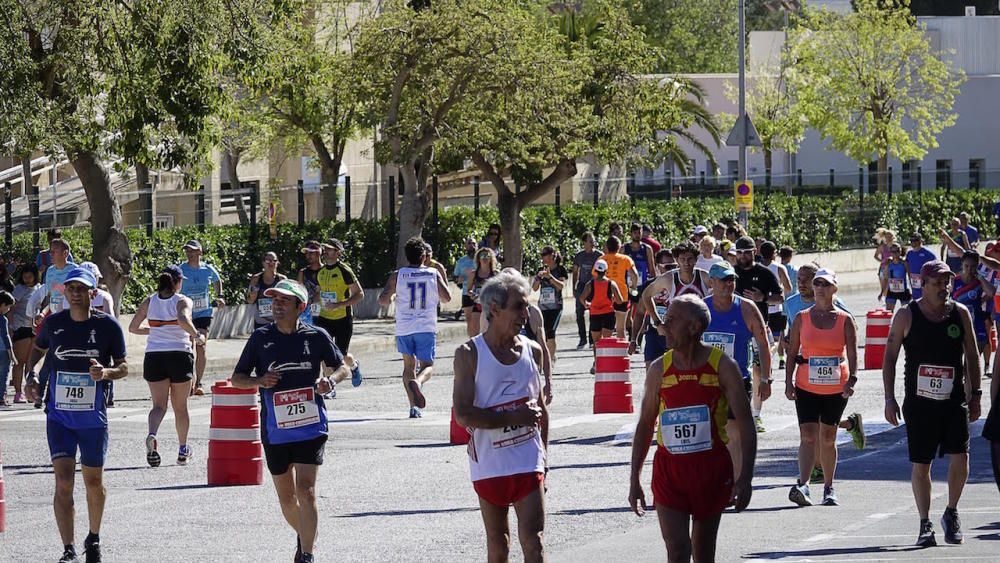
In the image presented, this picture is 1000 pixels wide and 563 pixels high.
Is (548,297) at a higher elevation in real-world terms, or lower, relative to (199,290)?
lower

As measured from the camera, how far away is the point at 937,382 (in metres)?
10.5

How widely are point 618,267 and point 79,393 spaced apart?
13984 millimetres

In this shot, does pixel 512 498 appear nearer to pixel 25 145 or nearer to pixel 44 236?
pixel 25 145

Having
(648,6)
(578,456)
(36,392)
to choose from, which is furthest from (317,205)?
(648,6)

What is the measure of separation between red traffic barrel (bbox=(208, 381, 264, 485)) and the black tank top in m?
5.06

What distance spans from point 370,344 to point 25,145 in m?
7.02

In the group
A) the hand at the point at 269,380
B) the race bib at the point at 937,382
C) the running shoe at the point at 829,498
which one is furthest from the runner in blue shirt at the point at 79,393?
the race bib at the point at 937,382

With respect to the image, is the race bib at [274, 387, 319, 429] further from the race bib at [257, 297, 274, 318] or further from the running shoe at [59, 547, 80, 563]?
the race bib at [257, 297, 274, 318]

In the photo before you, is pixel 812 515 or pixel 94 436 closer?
pixel 94 436

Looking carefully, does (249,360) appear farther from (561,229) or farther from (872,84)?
(872,84)

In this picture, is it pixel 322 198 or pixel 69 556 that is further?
pixel 322 198

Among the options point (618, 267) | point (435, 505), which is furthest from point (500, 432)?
point (618, 267)

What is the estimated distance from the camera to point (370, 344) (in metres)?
27.3

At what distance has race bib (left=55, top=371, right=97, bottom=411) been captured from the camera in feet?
33.9
